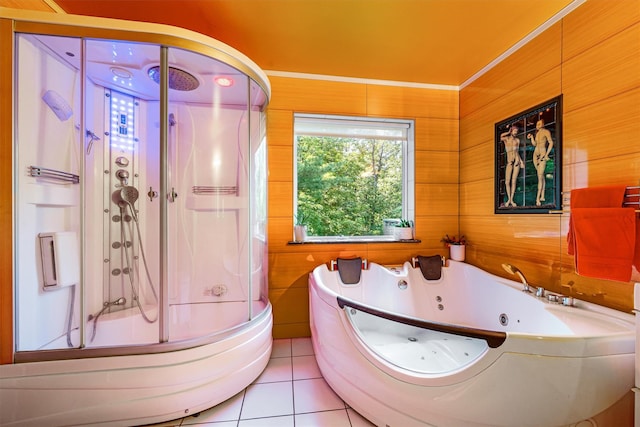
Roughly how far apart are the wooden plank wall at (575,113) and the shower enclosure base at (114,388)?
6.79 feet

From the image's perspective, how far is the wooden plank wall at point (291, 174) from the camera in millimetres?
2125

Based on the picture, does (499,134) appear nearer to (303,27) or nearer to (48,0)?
(303,27)

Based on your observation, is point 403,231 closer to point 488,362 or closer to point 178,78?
point 488,362

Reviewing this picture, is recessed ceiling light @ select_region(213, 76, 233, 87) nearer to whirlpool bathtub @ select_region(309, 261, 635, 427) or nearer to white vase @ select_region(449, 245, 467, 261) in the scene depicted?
whirlpool bathtub @ select_region(309, 261, 635, 427)

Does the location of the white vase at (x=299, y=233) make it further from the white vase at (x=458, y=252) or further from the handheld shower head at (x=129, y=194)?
the white vase at (x=458, y=252)

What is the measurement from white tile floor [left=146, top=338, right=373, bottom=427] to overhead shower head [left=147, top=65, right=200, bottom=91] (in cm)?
192

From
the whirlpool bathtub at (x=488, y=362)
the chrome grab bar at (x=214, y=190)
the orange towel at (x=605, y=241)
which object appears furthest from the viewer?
the chrome grab bar at (x=214, y=190)

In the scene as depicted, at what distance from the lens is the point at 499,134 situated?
1897 millimetres

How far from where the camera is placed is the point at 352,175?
246cm

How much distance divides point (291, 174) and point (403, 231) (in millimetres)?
1157

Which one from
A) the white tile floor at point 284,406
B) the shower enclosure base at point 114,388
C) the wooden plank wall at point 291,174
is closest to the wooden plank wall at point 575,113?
the wooden plank wall at point 291,174

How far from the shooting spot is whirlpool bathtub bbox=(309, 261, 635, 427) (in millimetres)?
947

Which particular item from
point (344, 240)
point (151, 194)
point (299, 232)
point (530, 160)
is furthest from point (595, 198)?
point (151, 194)

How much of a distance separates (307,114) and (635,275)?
2.22m
